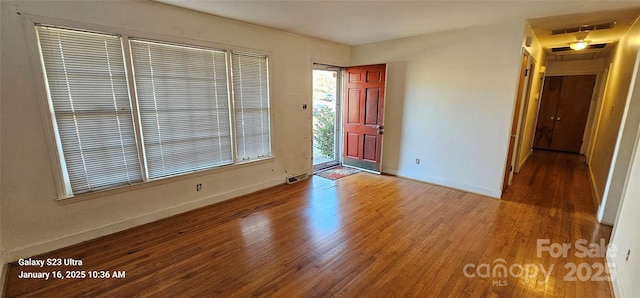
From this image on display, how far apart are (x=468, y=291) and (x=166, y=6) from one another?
3.98 meters

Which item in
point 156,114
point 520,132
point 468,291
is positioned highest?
point 156,114

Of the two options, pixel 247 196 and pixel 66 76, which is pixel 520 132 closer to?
pixel 247 196

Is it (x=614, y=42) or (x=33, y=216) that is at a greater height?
(x=614, y=42)

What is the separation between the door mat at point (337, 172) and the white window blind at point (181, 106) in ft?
6.40

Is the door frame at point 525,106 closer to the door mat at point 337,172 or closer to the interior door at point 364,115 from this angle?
the interior door at point 364,115

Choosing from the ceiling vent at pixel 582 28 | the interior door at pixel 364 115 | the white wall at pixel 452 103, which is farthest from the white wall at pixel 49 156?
the ceiling vent at pixel 582 28

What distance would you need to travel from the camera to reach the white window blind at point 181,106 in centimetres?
288

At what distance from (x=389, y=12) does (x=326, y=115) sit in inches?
112

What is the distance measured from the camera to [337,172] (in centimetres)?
514

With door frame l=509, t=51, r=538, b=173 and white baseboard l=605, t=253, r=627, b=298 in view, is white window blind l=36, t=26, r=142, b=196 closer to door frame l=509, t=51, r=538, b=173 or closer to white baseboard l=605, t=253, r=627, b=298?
white baseboard l=605, t=253, r=627, b=298

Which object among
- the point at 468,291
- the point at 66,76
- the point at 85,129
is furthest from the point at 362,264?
the point at 66,76

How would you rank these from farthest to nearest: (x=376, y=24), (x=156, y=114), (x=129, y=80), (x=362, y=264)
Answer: (x=376, y=24), (x=156, y=114), (x=129, y=80), (x=362, y=264)

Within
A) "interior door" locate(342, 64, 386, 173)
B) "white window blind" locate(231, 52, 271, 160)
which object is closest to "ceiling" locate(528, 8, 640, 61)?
"interior door" locate(342, 64, 386, 173)

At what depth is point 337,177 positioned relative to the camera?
4.84m
